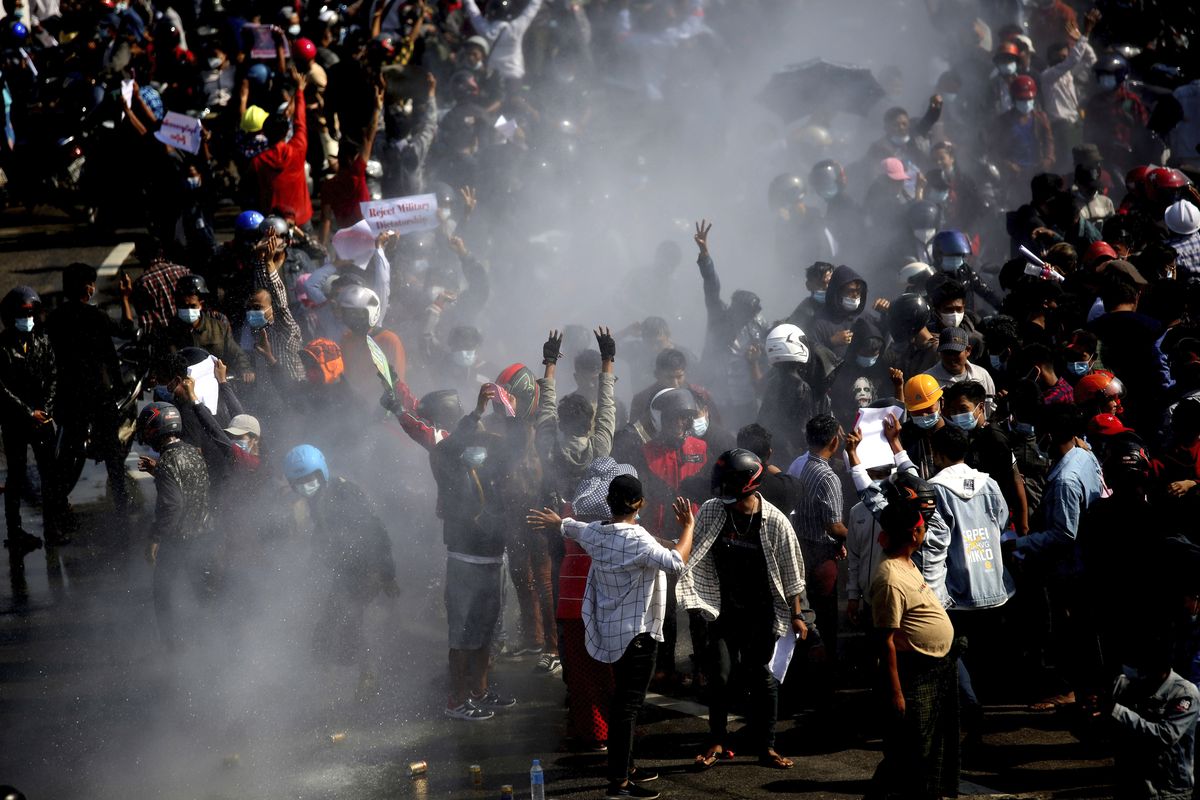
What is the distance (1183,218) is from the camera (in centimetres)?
1058

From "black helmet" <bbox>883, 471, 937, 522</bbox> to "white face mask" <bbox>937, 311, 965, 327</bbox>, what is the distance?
9.45 feet

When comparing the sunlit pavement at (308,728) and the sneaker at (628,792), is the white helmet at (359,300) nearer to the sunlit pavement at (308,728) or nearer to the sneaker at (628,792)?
the sunlit pavement at (308,728)

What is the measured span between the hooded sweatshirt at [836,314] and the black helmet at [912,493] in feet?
12.7

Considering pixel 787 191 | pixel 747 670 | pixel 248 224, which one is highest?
pixel 787 191

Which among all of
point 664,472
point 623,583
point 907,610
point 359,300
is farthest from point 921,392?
point 359,300

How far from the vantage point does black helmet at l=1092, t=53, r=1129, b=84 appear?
51.0 feet

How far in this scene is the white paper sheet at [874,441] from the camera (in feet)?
24.1

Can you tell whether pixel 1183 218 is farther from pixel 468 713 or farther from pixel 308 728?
pixel 308 728

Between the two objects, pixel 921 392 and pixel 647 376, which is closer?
pixel 921 392

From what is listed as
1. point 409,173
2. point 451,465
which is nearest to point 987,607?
point 451,465

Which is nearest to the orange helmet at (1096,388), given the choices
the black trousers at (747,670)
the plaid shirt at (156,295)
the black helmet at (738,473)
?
the black helmet at (738,473)

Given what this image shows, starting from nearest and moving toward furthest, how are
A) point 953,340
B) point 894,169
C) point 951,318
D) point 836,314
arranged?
point 953,340 → point 951,318 → point 836,314 → point 894,169

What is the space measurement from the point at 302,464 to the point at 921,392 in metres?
3.78

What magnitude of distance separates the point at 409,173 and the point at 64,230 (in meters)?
5.15
